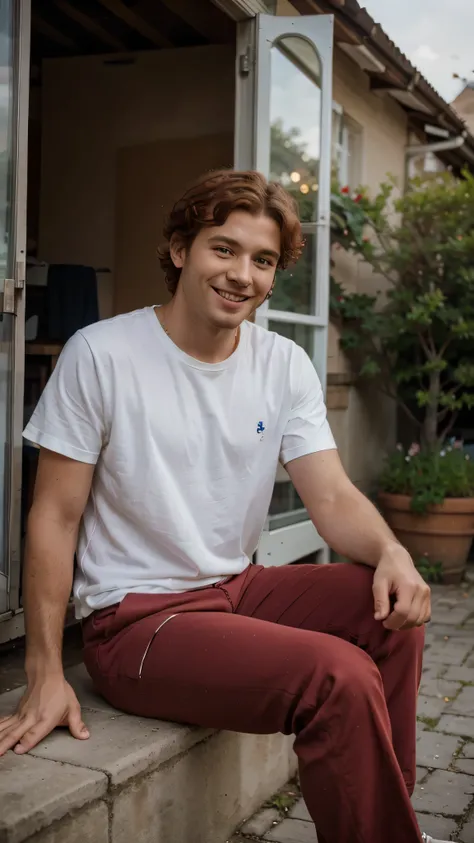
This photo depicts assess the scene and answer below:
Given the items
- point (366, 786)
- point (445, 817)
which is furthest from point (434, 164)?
point (366, 786)

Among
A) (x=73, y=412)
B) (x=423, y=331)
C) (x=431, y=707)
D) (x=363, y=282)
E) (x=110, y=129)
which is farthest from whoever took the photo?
(x=363, y=282)

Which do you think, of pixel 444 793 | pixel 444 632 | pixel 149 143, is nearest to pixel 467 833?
pixel 444 793

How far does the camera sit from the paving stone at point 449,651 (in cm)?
440

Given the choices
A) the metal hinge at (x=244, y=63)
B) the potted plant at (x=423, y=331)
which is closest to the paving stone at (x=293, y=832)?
the metal hinge at (x=244, y=63)

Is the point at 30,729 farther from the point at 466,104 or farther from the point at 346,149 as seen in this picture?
the point at 466,104

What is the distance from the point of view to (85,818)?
186 cm

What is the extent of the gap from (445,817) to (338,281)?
4.78m

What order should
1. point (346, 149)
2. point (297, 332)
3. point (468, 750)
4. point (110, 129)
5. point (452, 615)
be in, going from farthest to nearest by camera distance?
point (346, 149)
point (110, 129)
point (452, 615)
point (297, 332)
point (468, 750)

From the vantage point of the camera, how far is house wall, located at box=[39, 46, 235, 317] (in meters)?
6.26

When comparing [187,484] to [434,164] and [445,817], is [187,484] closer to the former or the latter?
[445,817]

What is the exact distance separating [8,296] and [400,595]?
1.50m

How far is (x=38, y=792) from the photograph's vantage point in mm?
1794

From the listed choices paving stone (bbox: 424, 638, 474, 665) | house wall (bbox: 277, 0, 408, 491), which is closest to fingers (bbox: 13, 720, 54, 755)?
paving stone (bbox: 424, 638, 474, 665)

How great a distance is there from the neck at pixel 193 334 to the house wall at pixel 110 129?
408 centimetres
